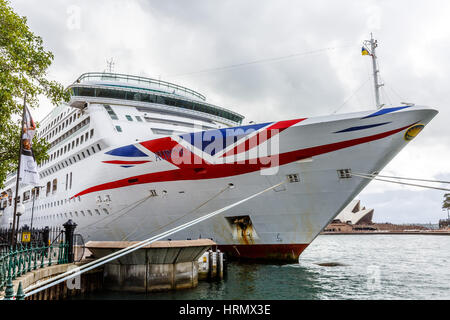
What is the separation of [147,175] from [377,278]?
34.3 feet

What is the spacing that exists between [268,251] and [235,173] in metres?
3.69

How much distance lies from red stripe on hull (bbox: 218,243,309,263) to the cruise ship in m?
0.04

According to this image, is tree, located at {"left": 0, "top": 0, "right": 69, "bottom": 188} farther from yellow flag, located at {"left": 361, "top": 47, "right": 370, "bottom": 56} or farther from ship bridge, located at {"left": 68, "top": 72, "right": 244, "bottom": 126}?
yellow flag, located at {"left": 361, "top": 47, "right": 370, "bottom": 56}

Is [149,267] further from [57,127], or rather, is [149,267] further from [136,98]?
[57,127]

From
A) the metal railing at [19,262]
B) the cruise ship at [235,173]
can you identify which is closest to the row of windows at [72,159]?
the cruise ship at [235,173]

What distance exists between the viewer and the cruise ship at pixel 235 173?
12.3 metres

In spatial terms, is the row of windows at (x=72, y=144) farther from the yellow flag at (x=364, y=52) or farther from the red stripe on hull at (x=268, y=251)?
the yellow flag at (x=364, y=52)

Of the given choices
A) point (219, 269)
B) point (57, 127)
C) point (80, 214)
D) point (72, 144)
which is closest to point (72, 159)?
point (72, 144)

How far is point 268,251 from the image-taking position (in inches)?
559

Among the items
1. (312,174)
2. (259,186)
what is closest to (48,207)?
(259,186)

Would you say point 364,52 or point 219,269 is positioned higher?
point 364,52

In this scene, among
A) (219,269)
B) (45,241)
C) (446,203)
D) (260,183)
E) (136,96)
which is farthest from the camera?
(446,203)

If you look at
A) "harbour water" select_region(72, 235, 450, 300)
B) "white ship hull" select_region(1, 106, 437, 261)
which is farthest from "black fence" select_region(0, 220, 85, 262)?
"white ship hull" select_region(1, 106, 437, 261)

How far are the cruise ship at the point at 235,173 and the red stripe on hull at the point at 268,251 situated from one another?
4 centimetres
